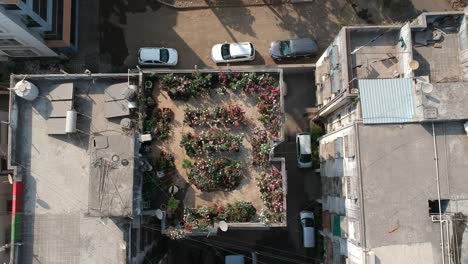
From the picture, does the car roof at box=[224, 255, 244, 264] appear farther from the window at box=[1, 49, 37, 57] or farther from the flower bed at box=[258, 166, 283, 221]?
the window at box=[1, 49, 37, 57]

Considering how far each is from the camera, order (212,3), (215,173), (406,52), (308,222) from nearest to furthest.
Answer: (215,173)
(406,52)
(308,222)
(212,3)

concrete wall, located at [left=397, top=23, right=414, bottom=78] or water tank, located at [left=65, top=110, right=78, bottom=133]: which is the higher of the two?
concrete wall, located at [left=397, top=23, right=414, bottom=78]

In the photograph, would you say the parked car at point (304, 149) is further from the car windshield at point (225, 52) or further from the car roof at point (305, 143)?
the car windshield at point (225, 52)

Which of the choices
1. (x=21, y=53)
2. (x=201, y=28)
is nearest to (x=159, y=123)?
(x=201, y=28)

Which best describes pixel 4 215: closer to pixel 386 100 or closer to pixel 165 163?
pixel 165 163

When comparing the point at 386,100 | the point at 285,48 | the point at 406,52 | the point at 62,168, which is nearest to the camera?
the point at 386,100

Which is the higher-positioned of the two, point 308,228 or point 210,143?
point 210,143

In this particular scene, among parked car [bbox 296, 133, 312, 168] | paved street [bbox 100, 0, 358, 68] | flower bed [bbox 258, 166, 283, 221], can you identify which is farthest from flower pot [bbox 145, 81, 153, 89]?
parked car [bbox 296, 133, 312, 168]
